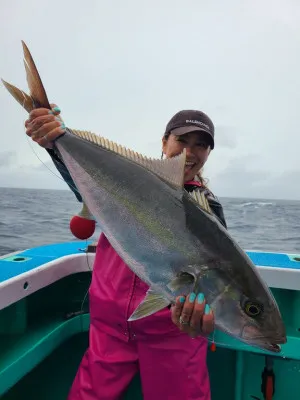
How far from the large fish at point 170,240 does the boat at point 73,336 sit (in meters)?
1.19

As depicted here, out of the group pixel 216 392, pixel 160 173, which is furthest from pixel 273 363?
pixel 160 173

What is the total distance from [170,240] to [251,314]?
1.79 feet

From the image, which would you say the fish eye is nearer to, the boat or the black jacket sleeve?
the black jacket sleeve

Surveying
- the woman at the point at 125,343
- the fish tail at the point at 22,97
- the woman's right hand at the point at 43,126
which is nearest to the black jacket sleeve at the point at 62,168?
the woman at the point at 125,343

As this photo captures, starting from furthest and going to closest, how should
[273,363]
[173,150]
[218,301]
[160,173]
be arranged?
[273,363], [173,150], [160,173], [218,301]

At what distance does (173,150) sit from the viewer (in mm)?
2748

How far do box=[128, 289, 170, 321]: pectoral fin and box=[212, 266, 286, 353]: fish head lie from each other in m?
0.27

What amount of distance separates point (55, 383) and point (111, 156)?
2553 millimetres

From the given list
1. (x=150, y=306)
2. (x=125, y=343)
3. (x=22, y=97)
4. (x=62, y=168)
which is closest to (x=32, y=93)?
(x=22, y=97)

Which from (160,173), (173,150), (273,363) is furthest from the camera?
(273,363)

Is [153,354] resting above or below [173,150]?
below

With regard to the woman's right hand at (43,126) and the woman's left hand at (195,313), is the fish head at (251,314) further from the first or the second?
the woman's right hand at (43,126)

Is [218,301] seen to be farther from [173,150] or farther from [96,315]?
[173,150]

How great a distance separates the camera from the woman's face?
2688mm
